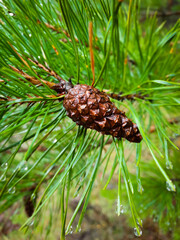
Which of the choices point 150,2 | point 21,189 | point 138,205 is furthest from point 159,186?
point 150,2

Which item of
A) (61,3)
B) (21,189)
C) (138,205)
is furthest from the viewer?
(138,205)

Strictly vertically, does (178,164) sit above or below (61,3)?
below

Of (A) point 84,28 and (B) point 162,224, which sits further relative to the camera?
(B) point 162,224

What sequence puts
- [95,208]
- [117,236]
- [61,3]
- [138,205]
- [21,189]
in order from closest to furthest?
[61,3], [21,189], [138,205], [117,236], [95,208]

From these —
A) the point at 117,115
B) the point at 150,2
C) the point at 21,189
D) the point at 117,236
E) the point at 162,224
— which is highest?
the point at 150,2

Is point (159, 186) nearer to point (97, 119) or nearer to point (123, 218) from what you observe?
point (97, 119)

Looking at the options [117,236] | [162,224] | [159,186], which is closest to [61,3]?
[159,186]
